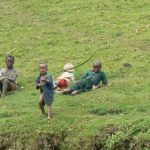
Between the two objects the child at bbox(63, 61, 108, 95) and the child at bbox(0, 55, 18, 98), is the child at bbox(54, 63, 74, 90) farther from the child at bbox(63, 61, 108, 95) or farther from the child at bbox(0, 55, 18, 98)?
the child at bbox(0, 55, 18, 98)

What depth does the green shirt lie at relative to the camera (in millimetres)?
15711

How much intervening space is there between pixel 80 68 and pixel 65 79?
217cm

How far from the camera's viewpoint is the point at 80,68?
18.4 meters

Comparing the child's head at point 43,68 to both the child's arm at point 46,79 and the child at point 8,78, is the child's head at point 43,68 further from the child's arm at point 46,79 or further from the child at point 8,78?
the child at point 8,78

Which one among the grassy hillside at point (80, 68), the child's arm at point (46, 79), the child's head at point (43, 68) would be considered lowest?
the grassy hillside at point (80, 68)

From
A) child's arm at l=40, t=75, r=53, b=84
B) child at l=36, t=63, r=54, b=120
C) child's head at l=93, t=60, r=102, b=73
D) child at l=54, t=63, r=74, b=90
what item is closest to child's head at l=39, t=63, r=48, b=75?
child at l=36, t=63, r=54, b=120

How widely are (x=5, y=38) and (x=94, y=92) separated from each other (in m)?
7.81

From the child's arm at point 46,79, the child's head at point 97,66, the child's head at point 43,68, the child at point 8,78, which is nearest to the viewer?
the child's arm at point 46,79

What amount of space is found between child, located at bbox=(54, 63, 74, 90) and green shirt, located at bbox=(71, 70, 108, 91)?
462 millimetres

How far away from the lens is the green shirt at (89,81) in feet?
51.5

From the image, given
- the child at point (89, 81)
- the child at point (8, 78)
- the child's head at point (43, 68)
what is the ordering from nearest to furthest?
the child's head at point (43, 68) < the child at point (89, 81) < the child at point (8, 78)

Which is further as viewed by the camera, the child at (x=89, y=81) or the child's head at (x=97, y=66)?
the child's head at (x=97, y=66)

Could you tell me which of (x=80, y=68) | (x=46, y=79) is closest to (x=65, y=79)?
(x=80, y=68)

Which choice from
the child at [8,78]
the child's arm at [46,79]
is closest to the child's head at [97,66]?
the child at [8,78]
